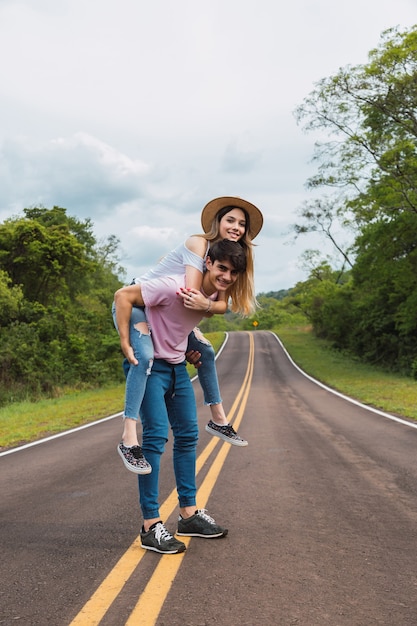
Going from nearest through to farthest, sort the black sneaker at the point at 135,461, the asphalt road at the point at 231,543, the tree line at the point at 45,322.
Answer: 1. the asphalt road at the point at 231,543
2. the black sneaker at the point at 135,461
3. the tree line at the point at 45,322

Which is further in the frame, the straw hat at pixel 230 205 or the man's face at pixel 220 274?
the straw hat at pixel 230 205

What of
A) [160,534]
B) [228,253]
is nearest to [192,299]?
[228,253]

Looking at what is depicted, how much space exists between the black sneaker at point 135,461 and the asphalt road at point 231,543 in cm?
58

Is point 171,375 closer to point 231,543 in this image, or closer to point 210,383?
point 210,383

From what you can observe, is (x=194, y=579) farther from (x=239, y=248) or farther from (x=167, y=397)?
(x=239, y=248)

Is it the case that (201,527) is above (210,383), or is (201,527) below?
below

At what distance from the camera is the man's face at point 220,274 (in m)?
3.80

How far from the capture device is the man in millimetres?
3738

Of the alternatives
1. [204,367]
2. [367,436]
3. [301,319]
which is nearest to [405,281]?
[367,436]

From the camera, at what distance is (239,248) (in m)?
3.83

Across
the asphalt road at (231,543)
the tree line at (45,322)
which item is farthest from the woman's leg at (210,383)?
the tree line at (45,322)

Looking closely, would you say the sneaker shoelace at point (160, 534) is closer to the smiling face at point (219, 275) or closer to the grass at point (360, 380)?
the smiling face at point (219, 275)

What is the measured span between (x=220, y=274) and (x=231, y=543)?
6.14ft

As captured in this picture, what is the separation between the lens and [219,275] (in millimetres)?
3822
